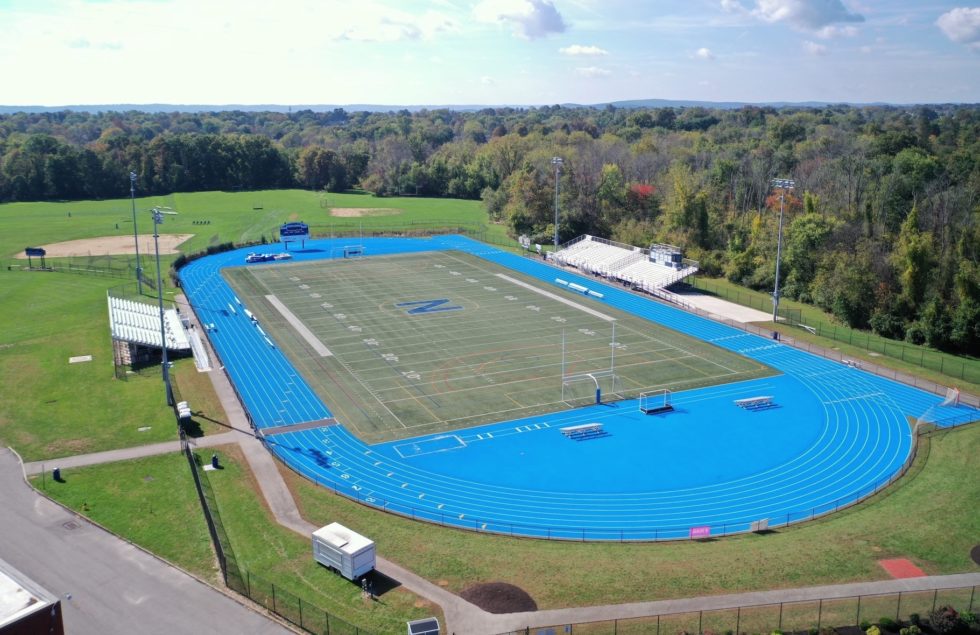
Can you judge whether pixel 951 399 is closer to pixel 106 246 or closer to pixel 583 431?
pixel 583 431

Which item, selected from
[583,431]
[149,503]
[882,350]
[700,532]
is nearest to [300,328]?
[583,431]

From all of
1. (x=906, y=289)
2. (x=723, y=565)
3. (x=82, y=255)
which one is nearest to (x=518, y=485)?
(x=723, y=565)

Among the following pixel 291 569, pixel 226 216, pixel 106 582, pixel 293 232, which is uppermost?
pixel 226 216

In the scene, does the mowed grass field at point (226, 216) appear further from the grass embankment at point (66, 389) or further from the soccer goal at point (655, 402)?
the soccer goal at point (655, 402)

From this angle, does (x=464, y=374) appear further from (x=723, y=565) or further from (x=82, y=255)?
(x=82, y=255)

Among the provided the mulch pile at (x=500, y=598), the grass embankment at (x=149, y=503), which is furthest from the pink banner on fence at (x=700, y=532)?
the grass embankment at (x=149, y=503)

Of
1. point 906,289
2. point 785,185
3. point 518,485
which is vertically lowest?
point 518,485

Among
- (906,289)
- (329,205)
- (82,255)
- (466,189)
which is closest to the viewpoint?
(906,289)
